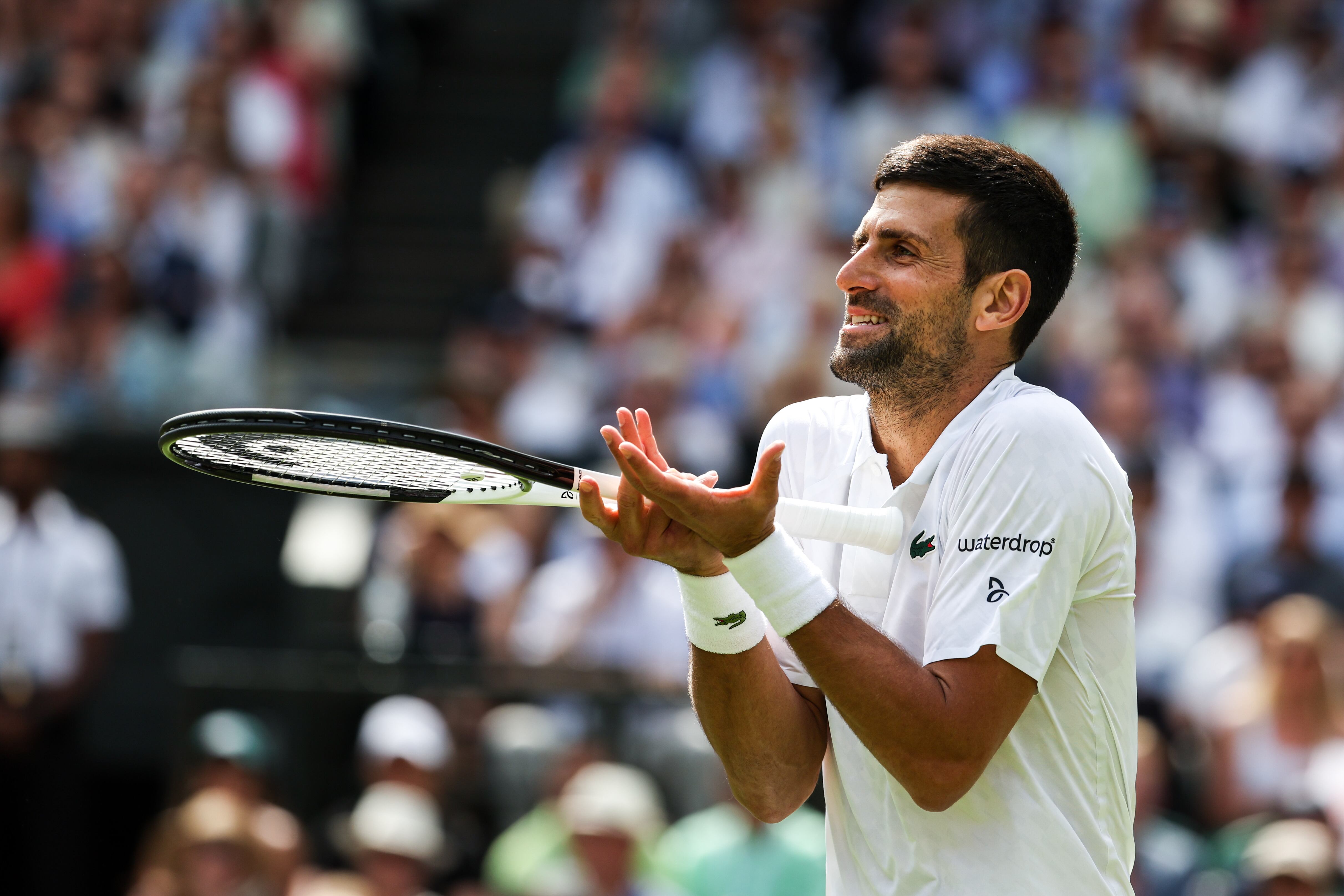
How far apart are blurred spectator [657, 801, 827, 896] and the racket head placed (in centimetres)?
419

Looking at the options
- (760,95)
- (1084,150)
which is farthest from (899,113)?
(1084,150)

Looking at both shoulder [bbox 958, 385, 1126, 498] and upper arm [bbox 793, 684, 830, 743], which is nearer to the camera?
shoulder [bbox 958, 385, 1126, 498]

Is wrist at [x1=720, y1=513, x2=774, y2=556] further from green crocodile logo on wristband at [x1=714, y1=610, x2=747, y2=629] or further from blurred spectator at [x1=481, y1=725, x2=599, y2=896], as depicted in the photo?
blurred spectator at [x1=481, y1=725, x2=599, y2=896]

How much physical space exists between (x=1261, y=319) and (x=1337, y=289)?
0.71 metres

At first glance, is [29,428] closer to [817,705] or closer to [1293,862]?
[1293,862]

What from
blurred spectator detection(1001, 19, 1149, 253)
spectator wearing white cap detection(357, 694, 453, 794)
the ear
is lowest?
spectator wearing white cap detection(357, 694, 453, 794)

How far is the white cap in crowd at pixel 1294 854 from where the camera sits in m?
6.84

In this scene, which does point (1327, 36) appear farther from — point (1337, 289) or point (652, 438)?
point (652, 438)

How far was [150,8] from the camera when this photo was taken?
1370 centimetres

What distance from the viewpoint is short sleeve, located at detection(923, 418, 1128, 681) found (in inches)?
123

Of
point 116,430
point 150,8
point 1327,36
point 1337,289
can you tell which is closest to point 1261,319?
point 1337,289

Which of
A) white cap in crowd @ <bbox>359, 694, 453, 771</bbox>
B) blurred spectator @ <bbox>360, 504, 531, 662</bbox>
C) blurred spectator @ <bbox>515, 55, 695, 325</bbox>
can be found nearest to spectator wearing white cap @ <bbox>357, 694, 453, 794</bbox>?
white cap in crowd @ <bbox>359, 694, 453, 771</bbox>

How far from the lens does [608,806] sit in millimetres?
7555

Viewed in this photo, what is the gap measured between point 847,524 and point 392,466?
3.25ft
